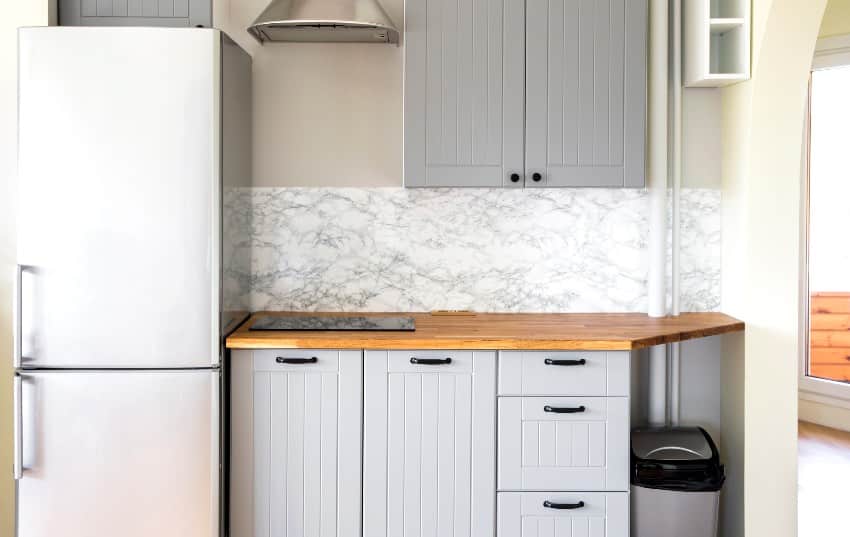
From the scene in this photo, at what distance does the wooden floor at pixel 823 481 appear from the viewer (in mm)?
3674

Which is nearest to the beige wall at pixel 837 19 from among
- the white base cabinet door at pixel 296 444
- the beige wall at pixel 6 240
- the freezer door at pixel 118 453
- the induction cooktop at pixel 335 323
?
the induction cooktop at pixel 335 323

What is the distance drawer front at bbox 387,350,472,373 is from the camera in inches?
113

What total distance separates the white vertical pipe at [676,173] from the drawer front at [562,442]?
0.70 metres

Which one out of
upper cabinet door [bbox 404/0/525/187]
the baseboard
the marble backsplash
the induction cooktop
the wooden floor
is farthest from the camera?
the baseboard

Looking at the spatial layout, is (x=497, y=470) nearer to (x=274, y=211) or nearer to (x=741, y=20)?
(x=274, y=211)

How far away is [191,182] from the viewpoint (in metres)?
2.77

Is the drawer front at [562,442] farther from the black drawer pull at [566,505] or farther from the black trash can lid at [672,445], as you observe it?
the black trash can lid at [672,445]

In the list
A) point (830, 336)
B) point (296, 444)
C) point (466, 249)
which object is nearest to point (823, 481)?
point (830, 336)

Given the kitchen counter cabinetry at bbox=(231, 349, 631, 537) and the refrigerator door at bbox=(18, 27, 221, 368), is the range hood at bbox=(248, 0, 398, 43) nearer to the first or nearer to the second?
the refrigerator door at bbox=(18, 27, 221, 368)

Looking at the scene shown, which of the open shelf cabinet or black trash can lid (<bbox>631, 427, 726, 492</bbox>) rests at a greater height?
the open shelf cabinet

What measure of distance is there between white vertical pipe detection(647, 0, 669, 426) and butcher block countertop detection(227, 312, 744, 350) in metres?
0.22

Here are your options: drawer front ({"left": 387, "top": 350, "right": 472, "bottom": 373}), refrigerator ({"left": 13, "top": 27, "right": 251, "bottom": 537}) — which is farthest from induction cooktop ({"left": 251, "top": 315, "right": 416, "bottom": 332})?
refrigerator ({"left": 13, "top": 27, "right": 251, "bottom": 537})

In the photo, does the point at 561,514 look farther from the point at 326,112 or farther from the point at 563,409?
the point at 326,112

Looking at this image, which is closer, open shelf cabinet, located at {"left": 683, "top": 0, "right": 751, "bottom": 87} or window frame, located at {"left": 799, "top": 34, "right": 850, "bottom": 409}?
open shelf cabinet, located at {"left": 683, "top": 0, "right": 751, "bottom": 87}
